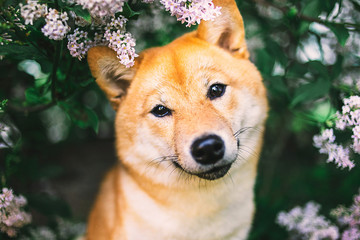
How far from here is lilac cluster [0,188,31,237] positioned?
5.82 feet

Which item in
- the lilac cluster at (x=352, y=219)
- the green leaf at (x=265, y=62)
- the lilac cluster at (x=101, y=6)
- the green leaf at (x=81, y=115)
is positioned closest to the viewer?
the lilac cluster at (x=101, y=6)

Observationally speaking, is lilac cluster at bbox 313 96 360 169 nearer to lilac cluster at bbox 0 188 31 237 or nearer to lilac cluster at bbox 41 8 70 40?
lilac cluster at bbox 41 8 70 40

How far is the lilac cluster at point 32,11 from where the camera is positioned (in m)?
1.46

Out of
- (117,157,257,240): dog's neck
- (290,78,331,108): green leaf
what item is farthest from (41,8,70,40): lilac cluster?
(290,78,331,108): green leaf

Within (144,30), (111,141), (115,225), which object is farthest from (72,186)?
(144,30)

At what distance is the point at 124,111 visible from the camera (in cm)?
204

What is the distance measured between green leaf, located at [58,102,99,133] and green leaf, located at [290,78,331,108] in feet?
4.35

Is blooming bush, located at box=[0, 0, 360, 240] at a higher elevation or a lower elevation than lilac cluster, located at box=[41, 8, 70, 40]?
lower

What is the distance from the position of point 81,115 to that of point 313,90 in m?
1.58

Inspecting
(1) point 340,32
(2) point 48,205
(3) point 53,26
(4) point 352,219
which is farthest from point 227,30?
(2) point 48,205

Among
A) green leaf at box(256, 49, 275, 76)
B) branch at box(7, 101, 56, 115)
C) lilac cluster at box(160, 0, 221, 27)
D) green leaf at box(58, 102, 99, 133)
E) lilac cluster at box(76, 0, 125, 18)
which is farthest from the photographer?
green leaf at box(256, 49, 275, 76)

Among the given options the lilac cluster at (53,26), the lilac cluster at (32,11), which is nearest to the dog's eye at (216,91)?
the lilac cluster at (53,26)

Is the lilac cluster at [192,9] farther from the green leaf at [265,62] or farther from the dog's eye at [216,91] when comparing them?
the green leaf at [265,62]

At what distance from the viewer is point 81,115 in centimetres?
206
